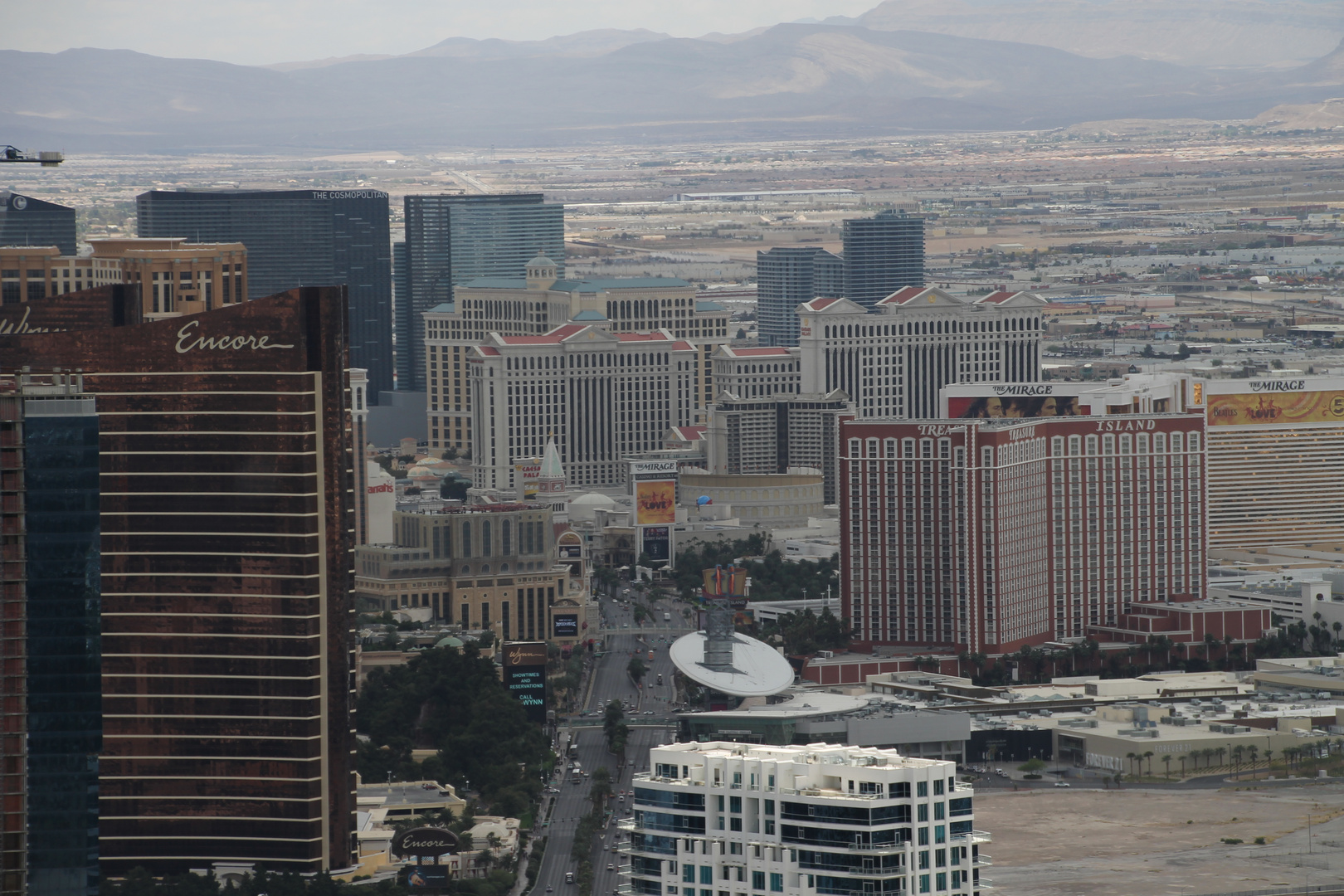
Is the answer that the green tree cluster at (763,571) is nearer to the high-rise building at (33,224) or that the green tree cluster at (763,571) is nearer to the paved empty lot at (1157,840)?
the high-rise building at (33,224)

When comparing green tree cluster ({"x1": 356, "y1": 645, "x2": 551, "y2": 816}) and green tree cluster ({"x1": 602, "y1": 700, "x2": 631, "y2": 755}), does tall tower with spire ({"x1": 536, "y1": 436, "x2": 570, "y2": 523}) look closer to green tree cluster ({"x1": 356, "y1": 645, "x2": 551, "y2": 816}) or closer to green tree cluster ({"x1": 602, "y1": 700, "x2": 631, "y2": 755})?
green tree cluster ({"x1": 602, "y1": 700, "x2": 631, "y2": 755})

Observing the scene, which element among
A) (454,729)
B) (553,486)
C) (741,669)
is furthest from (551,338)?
(454,729)

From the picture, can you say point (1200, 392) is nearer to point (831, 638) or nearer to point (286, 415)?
point (831, 638)

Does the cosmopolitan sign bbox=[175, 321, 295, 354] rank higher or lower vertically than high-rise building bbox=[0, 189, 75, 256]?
lower

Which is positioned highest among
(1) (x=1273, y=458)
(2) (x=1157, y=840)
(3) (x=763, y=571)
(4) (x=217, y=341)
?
(4) (x=217, y=341)

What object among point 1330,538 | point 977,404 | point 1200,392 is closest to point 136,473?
point 977,404

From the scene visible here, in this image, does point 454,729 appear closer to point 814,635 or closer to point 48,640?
point 814,635

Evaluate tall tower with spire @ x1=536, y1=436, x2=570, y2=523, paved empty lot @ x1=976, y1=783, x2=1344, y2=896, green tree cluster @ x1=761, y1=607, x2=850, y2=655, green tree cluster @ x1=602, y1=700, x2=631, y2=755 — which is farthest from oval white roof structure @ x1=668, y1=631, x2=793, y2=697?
tall tower with spire @ x1=536, y1=436, x2=570, y2=523
